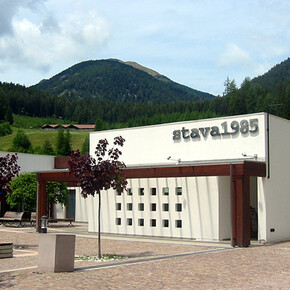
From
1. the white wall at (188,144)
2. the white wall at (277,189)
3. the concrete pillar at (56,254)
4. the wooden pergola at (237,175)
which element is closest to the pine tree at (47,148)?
the white wall at (188,144)

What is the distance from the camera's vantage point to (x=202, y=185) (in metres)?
20.9

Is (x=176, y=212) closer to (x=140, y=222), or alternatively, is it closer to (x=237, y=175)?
(x=140, y=222)

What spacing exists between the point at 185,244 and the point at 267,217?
11.7 ft

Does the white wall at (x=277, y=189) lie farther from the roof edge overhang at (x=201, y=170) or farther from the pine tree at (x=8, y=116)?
the pine tree at (x=8, y=116)

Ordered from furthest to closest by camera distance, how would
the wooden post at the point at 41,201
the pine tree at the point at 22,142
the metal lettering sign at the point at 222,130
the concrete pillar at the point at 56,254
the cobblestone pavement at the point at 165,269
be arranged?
the pine tree at the point at 22,142
the wooden post at the point at 41,201
the metal lettering sign at the point at 222,130
the concrete pillar at the point at 56,254
the cobblestone pavement at the point at 165,269

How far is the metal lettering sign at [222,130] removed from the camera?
2028 centimetres

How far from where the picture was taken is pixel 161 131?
23484mm

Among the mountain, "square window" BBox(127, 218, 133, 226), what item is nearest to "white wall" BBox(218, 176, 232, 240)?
"square window" BBox(127, 218, 133, 226)

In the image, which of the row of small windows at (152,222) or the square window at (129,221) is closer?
the row of small windows at (152,222)

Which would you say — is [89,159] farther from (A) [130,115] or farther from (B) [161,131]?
(A) [130,115]

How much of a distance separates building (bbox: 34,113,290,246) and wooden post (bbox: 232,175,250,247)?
0.04 meters

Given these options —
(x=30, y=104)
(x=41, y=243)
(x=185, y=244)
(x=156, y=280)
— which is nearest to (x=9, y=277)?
(x=41, y=243)

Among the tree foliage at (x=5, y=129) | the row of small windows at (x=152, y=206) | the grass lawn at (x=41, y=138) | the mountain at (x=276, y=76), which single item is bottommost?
the row of small windows at (x=152, y=206)

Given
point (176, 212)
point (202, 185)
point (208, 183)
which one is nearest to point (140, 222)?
point (176, 212)
